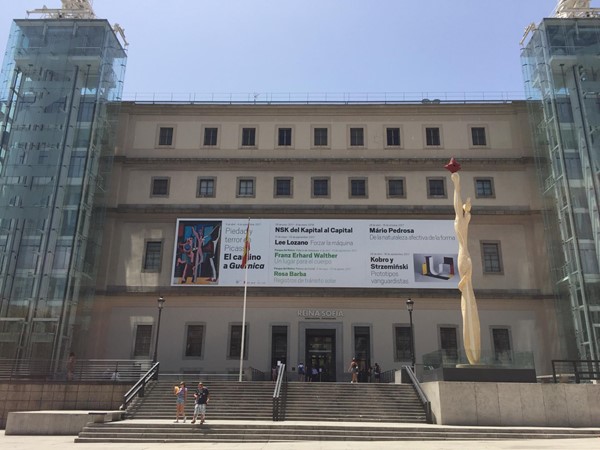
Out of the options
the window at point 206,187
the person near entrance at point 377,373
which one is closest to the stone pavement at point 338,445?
the person near entrance at point 377,373

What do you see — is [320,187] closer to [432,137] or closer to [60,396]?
[432,137]

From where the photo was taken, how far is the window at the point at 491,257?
2978 cm

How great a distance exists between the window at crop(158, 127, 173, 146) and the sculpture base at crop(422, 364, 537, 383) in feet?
75.2

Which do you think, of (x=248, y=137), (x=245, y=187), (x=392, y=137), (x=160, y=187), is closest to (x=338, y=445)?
(x=245, y=187)

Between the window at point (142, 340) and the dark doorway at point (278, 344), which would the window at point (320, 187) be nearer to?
the dark doorway at point (278, 344)

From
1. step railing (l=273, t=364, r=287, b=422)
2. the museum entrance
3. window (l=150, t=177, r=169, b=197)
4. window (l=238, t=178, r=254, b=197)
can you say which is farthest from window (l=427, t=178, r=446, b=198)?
window (l=150, t=177, r=169, b=197)

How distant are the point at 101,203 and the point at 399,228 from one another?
60.2 ft

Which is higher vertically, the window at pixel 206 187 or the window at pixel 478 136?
the window at pixel 478 136

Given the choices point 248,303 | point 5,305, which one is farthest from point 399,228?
point 5,305

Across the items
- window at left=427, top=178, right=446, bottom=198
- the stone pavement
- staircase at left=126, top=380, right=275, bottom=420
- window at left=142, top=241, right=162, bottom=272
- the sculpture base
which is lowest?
the stone pavement

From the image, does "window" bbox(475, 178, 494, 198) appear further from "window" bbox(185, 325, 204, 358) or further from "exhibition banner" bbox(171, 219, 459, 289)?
"window" bbox(185, 325, 204, 358)

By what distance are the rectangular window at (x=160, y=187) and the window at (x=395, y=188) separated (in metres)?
14.1

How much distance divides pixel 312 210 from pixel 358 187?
3402mm

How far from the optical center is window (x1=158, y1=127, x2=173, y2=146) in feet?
109
